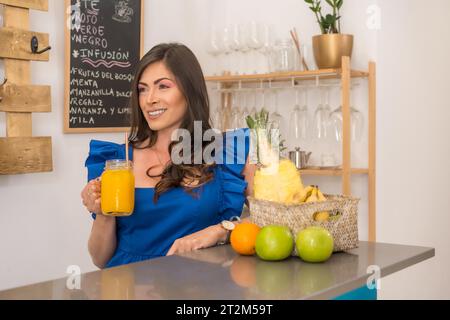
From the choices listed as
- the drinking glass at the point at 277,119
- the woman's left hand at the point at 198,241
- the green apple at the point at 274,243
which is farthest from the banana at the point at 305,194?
the drinking glass at the point at 277,119

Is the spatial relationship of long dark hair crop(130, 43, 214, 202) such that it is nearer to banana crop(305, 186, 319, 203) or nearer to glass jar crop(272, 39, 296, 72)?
banana crop(305, 186, 319, 203)

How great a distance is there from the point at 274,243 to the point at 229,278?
180mm

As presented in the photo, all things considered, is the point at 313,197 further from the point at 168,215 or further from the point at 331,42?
the point at 331,42

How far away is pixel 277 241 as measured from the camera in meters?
1.45

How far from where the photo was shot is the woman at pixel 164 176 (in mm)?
2023

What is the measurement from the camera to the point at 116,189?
1.85 m

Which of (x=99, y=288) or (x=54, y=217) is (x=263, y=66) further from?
(x=99, y=288)

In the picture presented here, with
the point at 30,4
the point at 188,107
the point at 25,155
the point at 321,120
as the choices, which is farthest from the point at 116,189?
the point at 321,120

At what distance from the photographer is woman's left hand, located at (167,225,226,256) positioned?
1.73m

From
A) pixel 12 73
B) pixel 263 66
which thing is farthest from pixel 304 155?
pixel 12 73

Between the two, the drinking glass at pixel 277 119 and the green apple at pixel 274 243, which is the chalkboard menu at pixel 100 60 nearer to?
the drinking glass at pixel 277 119

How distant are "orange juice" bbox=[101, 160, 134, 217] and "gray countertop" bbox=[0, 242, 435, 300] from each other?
0.37 meters

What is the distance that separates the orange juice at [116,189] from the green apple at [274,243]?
21.5 inches

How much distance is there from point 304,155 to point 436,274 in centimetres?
106
